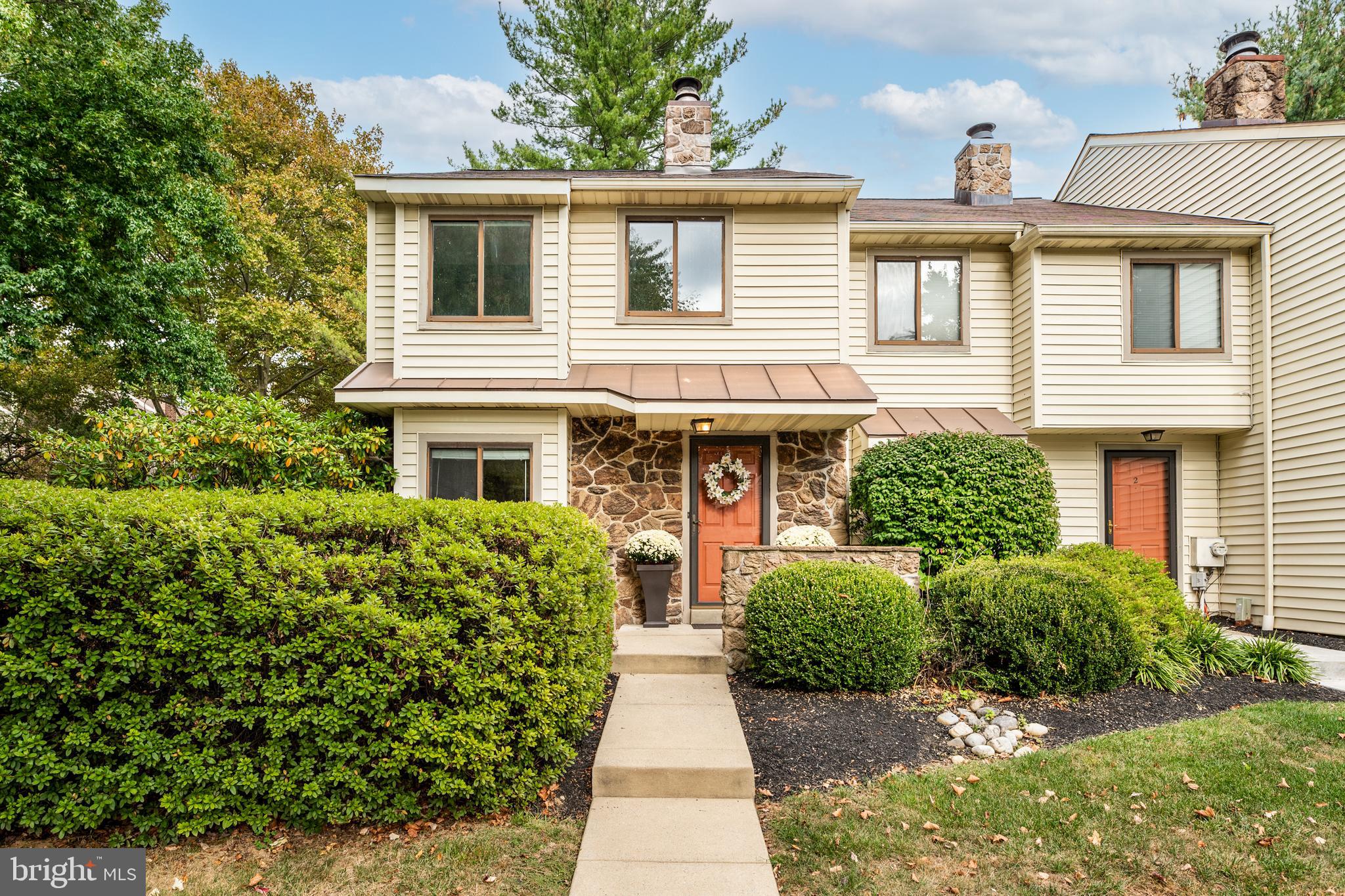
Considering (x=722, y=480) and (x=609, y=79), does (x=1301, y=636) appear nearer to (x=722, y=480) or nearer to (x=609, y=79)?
(x=722, y=480)

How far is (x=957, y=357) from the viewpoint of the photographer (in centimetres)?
938

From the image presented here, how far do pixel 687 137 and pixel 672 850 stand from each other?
836 centimetres

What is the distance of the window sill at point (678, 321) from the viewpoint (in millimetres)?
8289

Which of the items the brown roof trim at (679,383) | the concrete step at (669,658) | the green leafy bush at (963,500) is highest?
the brown roof trim at (679,383)

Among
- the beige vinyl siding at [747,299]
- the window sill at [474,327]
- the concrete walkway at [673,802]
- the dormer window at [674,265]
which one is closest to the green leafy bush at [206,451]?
the window sill at [474,327]

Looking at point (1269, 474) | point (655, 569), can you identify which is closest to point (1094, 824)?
point (655, 569)

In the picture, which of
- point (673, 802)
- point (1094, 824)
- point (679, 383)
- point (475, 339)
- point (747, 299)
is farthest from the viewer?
point (747, 299)

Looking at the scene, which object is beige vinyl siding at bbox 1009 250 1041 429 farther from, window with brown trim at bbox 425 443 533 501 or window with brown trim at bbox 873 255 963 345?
window with brown trim at bbox 425 443 533 501

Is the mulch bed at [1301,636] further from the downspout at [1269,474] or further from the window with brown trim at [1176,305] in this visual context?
the window with brown trim at [1176,305]

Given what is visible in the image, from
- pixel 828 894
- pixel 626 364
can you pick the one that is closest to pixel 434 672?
pixel 828 894

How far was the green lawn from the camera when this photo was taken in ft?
10.6

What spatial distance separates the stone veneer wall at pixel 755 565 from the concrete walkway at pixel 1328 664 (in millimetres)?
3641

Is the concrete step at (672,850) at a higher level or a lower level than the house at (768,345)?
lower

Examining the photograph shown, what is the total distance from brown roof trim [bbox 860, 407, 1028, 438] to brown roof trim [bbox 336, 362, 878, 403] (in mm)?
976
